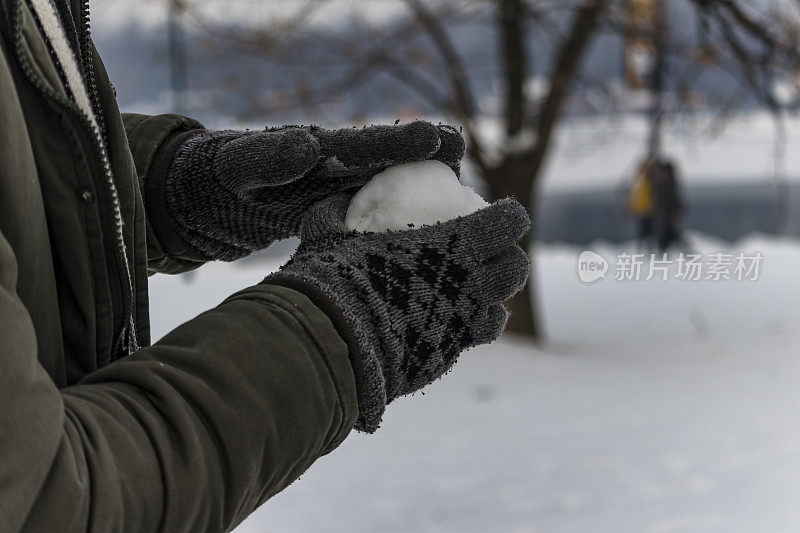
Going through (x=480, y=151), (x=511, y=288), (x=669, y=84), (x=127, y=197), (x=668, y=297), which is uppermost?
(x=127, y=197)

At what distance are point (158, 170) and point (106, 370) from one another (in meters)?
0.52

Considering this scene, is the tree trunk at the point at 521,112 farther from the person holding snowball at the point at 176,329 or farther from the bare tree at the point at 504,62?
the person holding snowball at the point at 176,329

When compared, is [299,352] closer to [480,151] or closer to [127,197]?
[127,197]

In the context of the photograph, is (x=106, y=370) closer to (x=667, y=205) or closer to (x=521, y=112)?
(x=521, y=112)

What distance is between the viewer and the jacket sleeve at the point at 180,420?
1.94ft

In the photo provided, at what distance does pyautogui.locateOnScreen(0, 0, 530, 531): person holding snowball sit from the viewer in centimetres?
63

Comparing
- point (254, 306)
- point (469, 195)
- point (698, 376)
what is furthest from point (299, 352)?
point (698, 376)

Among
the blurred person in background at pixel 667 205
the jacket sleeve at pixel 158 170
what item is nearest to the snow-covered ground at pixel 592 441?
the blurred person in background at pixel 667 205

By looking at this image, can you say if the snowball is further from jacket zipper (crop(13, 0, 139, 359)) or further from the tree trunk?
the tree trunk

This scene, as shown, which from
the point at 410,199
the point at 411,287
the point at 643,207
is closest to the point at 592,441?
the point at 410,199

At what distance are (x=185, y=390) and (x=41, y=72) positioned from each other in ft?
1.08

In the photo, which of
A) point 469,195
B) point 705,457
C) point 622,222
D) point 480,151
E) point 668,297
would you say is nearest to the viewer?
point 469,195

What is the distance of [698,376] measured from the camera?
4.71 meters

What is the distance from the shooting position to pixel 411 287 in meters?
0.89
